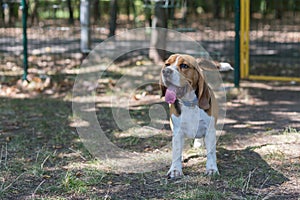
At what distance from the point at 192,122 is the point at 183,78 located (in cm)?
39

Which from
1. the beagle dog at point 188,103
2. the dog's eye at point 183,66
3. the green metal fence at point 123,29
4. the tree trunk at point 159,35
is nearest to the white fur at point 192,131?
the beagle dog at point 188,103

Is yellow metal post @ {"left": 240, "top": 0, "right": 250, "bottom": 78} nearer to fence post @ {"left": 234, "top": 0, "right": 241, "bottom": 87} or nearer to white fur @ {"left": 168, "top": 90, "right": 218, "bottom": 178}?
fence post @ {"left": 234, "top": 0, "right": 241, "bottom": 87}

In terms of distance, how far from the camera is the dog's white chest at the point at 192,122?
404 cm

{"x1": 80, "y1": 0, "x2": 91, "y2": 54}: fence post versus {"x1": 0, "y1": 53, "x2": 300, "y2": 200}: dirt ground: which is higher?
{"x1": 80, "y1": 0, "x2": 91, "y2": 54}: fence post

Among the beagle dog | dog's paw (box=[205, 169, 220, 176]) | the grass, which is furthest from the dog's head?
the grass

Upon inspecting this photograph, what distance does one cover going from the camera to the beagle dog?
384 centimetres

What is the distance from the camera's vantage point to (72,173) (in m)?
4.23

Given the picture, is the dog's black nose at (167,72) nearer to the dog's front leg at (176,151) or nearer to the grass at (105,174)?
the dog's front leg at (176,151)

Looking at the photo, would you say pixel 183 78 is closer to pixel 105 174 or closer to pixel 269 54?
pixel 105 174

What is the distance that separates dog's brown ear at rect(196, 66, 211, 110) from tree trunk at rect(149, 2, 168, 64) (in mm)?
5036

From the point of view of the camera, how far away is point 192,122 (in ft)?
13.4

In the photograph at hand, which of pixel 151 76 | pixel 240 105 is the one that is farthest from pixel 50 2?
pixel 240 105

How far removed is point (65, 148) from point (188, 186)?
4.89ft

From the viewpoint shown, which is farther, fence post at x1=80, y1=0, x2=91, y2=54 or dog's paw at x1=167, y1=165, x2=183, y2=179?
fence post at x1=80, y1=0, x2=91, y2=54
